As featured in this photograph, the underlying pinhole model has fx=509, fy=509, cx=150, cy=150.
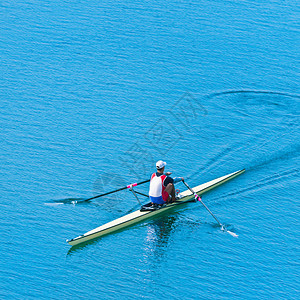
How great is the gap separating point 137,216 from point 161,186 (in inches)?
67.0

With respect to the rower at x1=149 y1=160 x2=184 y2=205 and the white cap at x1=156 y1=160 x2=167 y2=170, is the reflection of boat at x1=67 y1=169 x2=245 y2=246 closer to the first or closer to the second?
the rower at x1=149 y1=160 x2=184 y2=205

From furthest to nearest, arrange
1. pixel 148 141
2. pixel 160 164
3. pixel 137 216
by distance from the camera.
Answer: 1. pixel 148 141
2. pixel 137 216
3. pixel 160 164

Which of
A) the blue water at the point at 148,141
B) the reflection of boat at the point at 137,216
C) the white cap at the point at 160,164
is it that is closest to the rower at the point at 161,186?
the white cap at the point at 160,164

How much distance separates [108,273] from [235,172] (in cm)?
891

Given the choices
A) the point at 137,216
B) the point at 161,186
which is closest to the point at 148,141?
the point at 161,186

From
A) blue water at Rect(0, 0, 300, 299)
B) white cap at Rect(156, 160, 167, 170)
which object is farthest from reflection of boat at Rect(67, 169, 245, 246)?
white cap at Rect(156, 160, 167, 170)

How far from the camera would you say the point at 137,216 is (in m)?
22.6

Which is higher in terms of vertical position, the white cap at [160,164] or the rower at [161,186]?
the white cap at [160,164]

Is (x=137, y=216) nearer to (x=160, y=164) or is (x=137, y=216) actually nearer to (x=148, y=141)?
(x=160, y=164)

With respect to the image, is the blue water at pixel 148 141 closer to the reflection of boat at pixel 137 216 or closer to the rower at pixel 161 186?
the reflection of boat at pixel 137 216

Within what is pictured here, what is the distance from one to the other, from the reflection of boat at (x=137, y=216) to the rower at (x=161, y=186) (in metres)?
0.43

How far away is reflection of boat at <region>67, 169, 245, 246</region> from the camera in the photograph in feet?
70.5

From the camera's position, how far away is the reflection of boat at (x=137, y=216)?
21.5 metres

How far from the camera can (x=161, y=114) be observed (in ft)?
103
